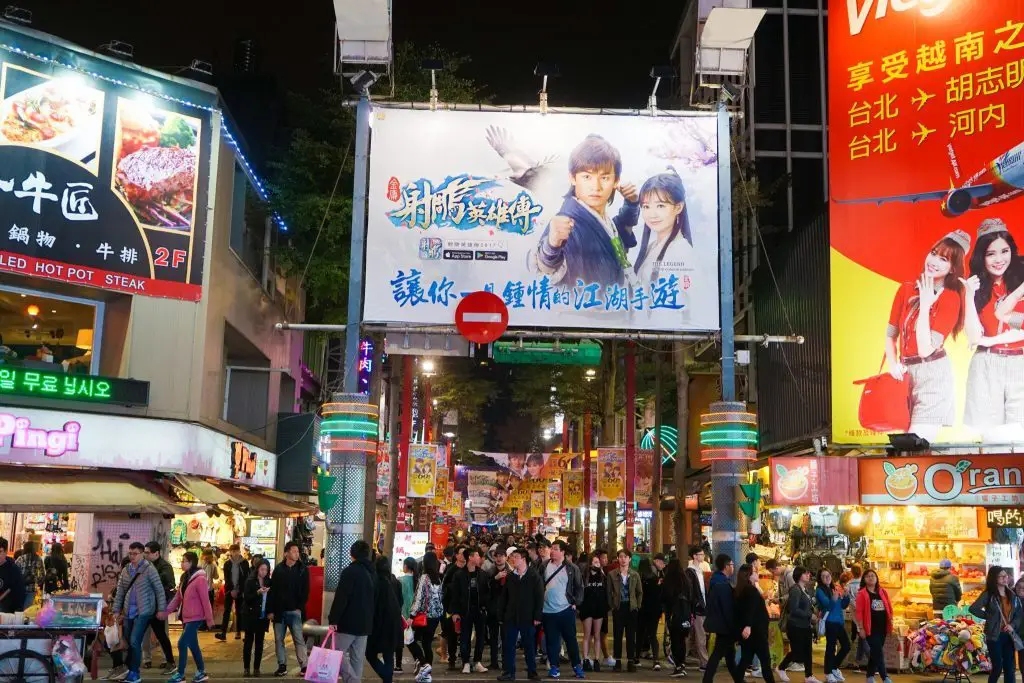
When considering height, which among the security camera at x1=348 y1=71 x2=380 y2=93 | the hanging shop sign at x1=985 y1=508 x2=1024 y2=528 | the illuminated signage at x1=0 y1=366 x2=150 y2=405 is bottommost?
the hanging shop sign at x1=985 y1=508 x2=1024 y2=528

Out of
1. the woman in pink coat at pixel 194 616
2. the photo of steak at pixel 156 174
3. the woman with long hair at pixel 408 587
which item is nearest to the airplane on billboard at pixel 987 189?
the woman with long hair at pixel 408 587

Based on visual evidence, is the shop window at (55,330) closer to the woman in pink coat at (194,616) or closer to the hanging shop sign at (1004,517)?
the woman in pink coat at (194,616)

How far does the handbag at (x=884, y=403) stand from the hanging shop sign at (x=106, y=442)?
541 inches

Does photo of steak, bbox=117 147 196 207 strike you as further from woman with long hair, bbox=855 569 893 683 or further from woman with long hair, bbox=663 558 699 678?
woman with long hair, bbox=855 569 893 683

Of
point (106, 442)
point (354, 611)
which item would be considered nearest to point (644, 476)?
point (106, 442)

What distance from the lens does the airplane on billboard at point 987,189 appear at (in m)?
21.8

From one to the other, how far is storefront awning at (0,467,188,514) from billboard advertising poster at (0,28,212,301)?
131 inches

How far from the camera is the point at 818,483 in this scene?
767 inches

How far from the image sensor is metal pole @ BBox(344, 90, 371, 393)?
58.8ft

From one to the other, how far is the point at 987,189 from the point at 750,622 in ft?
43.7

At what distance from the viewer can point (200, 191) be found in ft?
67.4

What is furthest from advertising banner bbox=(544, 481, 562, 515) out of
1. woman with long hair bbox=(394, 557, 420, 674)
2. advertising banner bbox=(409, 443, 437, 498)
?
woman with long hair bbox=(394, 557, 420, 674)

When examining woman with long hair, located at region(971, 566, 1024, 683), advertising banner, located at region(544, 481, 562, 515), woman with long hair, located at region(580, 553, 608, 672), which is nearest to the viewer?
woman with long hair, located at region(971, 566, 1024, 683)

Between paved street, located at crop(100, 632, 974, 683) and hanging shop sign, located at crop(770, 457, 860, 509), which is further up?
hanging shop sign, located at crop(770, 457, 860, 509)
